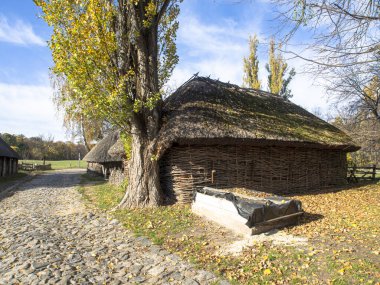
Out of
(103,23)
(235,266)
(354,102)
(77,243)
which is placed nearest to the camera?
(235,266)

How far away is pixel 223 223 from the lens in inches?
289

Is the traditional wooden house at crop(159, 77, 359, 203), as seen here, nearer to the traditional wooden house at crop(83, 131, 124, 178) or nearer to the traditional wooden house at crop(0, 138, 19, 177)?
the traditional wooden house at crop(83, 131, 124, 178)

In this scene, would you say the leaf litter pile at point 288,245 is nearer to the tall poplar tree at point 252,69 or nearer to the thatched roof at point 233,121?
the thatched roof at point 233,121

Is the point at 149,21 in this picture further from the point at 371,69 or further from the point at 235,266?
the point at 235,266

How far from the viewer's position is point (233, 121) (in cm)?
1071

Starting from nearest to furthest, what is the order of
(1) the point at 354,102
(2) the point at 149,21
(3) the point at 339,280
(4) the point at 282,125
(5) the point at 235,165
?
1. (3) the point at 339,280
2. (2) the point at 149,21
3. (5) the point at 235,165
4. (4) the point at 282,125
5. (1) the point at 354,102

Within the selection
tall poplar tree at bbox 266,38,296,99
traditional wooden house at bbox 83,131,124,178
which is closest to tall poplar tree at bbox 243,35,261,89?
tall poplar tree at bbox 266,38,296,99

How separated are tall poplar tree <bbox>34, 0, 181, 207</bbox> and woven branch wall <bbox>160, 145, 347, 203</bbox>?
678 millimetres

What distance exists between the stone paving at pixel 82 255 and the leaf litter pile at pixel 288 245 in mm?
408

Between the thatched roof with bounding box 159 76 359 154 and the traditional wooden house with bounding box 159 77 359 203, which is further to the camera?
the traditional wooden house with bounding box 159 77 359 203

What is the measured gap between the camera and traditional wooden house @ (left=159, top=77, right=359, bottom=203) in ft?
32.2

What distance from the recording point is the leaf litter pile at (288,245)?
14.9ft

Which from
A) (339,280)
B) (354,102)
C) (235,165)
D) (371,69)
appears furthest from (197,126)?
(354,102)

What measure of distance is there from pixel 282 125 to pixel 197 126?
4.00 m
